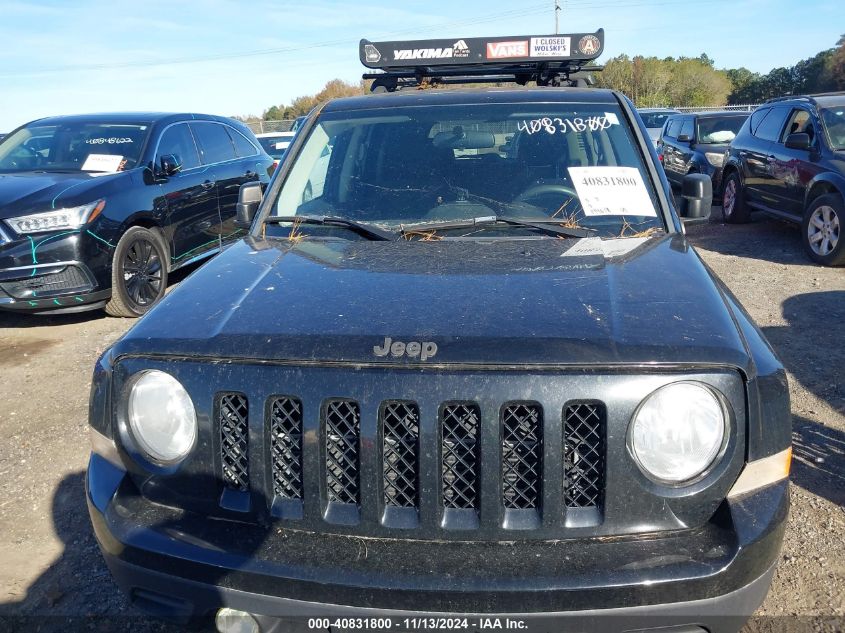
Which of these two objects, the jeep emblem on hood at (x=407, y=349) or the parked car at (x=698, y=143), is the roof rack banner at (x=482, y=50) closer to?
the jeep emblem on hood at (x=407, y=349)

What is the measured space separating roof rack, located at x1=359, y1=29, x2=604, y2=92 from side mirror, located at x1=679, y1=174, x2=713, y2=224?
4.02 feet

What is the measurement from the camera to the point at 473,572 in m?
1.75

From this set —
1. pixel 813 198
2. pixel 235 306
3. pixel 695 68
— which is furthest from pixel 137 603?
pixel 695 68

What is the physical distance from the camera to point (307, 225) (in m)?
3.04

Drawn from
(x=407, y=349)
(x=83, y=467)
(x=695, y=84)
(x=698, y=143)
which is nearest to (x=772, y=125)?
(x=698, y=143)

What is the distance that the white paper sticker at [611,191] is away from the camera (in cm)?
298

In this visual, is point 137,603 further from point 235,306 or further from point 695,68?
point 695,68

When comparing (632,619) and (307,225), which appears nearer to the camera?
(632,619)

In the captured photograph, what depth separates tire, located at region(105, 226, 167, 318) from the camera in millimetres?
6316

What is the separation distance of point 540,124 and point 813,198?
21.1 feet

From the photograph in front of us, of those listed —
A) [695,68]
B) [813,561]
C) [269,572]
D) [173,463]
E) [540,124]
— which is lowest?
[813,561]

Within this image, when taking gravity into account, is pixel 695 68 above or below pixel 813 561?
above

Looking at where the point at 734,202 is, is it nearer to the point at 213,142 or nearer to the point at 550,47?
the point at 550,47

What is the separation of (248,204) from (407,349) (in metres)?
1.93
